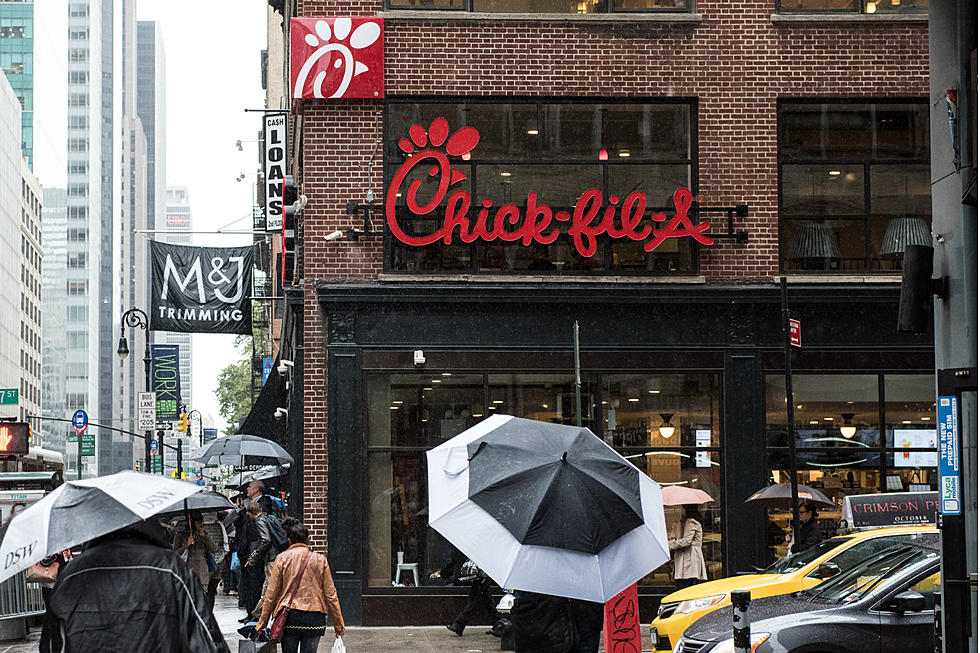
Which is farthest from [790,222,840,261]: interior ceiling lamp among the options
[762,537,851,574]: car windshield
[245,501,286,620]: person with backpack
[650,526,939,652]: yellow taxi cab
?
[245,501,286,620]: person with backpack

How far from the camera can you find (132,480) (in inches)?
243

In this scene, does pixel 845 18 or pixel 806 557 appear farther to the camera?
pixel 845 18

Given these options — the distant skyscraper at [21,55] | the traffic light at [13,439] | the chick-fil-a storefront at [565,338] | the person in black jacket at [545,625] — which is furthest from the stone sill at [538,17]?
the distant skyscraper at [21,55]

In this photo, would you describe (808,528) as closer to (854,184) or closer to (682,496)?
(682,496)

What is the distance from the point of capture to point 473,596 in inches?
681

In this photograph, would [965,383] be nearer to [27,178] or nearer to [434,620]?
[434,620]

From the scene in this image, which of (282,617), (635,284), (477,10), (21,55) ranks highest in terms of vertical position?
(21,55)

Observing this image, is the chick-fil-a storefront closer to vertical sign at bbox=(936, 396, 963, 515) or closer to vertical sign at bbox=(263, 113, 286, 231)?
vertical sign at bbox=(263, 113, 286, 231)

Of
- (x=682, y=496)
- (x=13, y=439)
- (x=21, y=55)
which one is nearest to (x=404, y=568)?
(x=682, y=496)

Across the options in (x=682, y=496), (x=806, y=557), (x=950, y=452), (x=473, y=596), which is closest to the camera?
(x=950, y=452)

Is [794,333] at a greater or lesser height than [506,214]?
lesser

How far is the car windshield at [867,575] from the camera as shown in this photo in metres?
11.0

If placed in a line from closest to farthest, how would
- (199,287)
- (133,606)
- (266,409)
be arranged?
1. (133,606)
2. (199,287)
3. (266,409)

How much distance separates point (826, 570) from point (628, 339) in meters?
6.99
